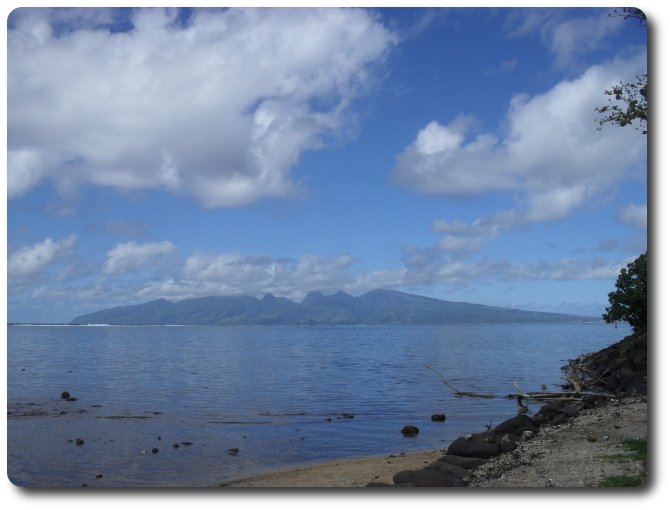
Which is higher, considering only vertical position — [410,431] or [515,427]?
[515,427]

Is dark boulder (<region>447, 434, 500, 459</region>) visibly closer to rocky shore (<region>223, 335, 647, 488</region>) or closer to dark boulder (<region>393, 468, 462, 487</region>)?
rocky shore (<region>223, 335, 647, 488</region>)

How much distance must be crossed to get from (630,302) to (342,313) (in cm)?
3424

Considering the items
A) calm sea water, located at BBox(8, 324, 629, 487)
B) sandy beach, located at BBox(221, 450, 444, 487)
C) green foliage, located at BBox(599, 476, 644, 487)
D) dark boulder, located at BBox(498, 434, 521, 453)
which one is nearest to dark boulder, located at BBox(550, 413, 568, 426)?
dark boulder, located at BBox(498, 434, 521, 453)

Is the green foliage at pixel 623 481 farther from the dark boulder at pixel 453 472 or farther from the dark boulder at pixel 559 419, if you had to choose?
the dark boulder at pixel 559 419

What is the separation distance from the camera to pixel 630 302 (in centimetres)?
2130

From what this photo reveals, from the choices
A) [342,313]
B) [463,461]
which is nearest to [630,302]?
[463,461]

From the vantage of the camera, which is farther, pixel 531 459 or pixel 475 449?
pixel 475 449

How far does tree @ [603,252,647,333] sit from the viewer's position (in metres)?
19.0

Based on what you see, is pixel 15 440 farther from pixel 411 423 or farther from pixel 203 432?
pixel 411 423

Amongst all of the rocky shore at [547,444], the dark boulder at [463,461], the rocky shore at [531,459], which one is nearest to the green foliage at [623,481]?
the rocky shore at [531,459]

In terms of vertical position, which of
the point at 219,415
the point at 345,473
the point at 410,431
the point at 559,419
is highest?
the point at 559,419

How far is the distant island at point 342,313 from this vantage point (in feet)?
91.0

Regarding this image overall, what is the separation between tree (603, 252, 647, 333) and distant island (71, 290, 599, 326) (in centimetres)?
165

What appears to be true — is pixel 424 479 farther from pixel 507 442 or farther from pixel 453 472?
pixel 507 442
